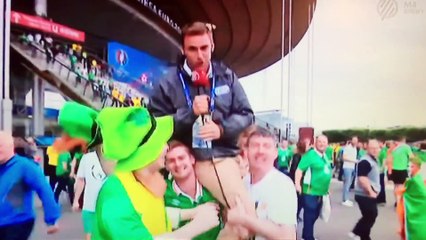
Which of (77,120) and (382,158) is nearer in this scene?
(77,120)

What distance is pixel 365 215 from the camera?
260 cm

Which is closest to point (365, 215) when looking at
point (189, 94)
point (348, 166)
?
point (348, 166)

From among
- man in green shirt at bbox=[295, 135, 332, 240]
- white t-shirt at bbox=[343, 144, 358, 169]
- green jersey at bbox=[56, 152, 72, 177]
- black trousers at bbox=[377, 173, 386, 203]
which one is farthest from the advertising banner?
black trousers at bbox=[377, 173, 386, 203]

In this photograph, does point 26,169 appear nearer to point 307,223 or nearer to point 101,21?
point 101,21

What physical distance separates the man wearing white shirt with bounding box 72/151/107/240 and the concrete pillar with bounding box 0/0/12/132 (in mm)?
380

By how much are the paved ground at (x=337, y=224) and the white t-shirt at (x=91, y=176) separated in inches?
3.4

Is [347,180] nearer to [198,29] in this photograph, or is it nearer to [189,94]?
[189,94]

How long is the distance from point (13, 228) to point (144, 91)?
0.89 metres

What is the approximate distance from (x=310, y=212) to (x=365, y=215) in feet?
0.90

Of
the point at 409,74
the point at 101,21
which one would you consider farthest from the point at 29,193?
the point at 409,74

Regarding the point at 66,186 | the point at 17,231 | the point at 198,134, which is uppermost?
the point at 198,134

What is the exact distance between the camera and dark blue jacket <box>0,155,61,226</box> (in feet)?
8.18

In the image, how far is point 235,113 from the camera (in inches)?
99.3

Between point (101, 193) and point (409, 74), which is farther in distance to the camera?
point (409, 74)
